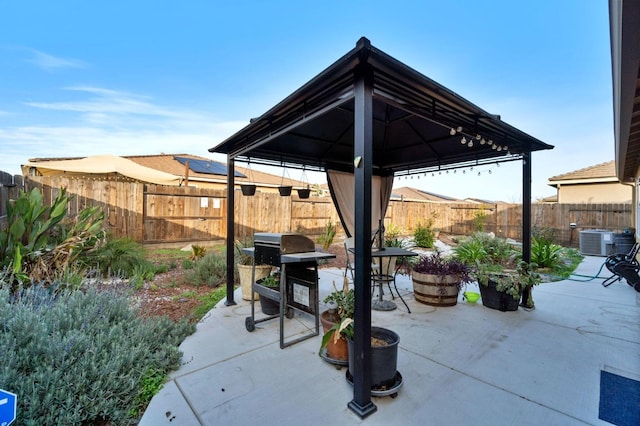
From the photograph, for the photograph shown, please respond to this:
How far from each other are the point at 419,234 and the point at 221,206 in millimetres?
6226

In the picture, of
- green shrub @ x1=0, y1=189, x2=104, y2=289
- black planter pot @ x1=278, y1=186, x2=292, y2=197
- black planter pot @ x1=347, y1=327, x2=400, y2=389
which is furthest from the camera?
black planter pot @ x1=278, y1=186, x2=292, y2=197

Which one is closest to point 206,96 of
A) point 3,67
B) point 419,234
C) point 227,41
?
point 227,41

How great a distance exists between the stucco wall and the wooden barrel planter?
459 inches

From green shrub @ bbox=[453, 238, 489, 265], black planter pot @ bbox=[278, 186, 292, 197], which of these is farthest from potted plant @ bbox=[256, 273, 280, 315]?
Result: green shrub @ bbox=[453, 238, 489, 265]

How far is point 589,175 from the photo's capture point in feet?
36.1

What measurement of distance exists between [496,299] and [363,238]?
9.11 feet

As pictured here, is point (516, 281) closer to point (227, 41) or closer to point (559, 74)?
point (559, 74)

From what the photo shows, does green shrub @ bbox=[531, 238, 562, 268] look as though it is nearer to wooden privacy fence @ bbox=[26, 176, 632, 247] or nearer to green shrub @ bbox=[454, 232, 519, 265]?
green shrub @ bbox=[454, 232, 519, 265]

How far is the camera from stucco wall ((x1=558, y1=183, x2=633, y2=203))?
10633 millimetres

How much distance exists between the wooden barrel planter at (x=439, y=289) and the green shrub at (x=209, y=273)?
3144 millimetres

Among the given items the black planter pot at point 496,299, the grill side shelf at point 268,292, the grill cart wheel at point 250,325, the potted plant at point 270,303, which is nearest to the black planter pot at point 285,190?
the potted plant at point 270,303

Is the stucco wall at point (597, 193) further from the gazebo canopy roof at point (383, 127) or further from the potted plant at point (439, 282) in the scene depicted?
the potted plant at point (439, 282)

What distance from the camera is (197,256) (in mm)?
5746

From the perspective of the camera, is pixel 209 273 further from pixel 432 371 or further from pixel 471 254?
pixel 471 254
